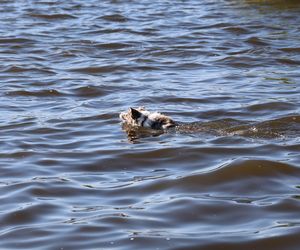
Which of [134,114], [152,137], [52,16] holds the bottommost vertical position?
[52,16]

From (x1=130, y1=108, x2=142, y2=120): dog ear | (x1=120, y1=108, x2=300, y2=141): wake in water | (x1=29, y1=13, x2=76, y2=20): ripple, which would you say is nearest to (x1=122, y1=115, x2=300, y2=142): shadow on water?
(x1=120, y1=108, x2=300, y2=141): wake in water

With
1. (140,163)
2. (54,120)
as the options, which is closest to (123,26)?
(54,120)

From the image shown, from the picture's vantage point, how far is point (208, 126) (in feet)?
33.1

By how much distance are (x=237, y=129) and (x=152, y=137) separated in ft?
3.53

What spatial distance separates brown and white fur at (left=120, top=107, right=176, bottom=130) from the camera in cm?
1008

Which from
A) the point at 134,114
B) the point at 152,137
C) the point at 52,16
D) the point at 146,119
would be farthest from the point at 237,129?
the point at 52,16

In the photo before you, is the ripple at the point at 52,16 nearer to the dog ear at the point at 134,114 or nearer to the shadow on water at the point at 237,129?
the shadow on water at the point at 237,129

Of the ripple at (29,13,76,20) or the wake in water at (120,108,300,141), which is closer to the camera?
the wake in water at (120,108,300,141)

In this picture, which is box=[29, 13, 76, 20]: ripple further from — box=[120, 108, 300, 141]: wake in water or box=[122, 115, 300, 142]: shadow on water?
box=[122, 115, 300, 142]: shadow on water

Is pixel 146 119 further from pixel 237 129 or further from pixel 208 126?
pixel 237 129

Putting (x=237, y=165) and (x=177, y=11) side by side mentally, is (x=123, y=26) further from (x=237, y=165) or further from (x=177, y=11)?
(x=237, y=165)

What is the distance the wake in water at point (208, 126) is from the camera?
31.9 ft

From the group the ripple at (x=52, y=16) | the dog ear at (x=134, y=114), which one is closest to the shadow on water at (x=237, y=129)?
the dog ear at (x=134, y=114)

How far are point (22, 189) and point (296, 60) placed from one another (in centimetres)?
830
